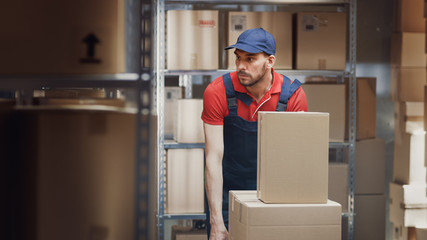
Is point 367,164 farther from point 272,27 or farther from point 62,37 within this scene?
point 62,37

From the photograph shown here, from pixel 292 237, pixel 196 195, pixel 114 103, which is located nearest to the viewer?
pixel 114 103

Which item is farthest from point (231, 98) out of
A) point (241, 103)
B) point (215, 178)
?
point (215, 178)

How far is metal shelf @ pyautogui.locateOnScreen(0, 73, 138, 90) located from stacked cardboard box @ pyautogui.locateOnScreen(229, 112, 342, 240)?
91cm

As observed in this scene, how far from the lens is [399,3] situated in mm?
4375

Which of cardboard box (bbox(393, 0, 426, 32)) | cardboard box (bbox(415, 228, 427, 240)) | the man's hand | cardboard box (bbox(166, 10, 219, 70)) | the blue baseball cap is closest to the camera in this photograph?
the man's hand

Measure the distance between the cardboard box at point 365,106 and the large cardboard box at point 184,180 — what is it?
1139mm

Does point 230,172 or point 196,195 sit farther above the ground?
point 230,172

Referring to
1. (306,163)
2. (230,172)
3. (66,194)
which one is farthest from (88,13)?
(230,172)

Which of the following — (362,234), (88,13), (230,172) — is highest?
(88,13)

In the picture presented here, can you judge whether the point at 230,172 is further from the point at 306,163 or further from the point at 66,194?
the point at 66,194

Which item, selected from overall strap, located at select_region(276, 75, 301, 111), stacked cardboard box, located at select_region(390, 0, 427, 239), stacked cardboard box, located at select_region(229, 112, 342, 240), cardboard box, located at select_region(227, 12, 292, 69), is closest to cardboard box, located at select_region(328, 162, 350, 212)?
stacked cardboard box, located at select_region(390, 0, 427, 239)

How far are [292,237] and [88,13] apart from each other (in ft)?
Answer: 3.87

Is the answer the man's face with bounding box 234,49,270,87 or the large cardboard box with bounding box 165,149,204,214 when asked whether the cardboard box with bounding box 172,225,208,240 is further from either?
the man's face with bounding box 234,49,270,87

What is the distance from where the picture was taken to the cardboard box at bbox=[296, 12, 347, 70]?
3885 mm
